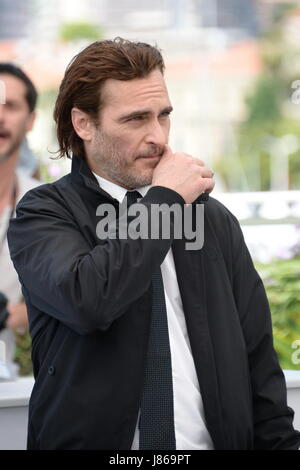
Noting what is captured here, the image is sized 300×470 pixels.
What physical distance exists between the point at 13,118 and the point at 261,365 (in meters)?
1.21

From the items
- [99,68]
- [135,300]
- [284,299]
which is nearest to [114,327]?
[135,300]

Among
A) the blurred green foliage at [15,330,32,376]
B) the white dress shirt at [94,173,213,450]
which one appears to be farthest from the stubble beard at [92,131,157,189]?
the blurred green foliage at [15,330,32,376]

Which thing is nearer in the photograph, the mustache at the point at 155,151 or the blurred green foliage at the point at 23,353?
the mustache at the point at 155,151

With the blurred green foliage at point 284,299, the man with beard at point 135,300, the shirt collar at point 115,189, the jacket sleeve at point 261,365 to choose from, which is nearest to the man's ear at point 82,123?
the man with beard at point 135,300

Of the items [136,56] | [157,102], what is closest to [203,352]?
[157,102]

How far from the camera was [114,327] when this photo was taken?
1630 millimetres

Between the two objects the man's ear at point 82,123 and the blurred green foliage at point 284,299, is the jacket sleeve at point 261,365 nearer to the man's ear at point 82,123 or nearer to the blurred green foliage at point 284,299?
the man's ear at point 82,123

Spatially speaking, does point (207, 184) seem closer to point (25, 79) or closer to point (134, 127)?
point (134, 127)

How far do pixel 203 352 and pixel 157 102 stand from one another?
561 millimetres

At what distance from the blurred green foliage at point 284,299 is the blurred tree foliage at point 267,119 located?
0.29 meters

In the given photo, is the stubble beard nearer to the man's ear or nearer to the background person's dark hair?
the man's ear

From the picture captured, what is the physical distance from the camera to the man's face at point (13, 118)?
2510 millimetres

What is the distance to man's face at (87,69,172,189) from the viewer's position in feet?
5.67

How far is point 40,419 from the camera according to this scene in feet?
5.54
